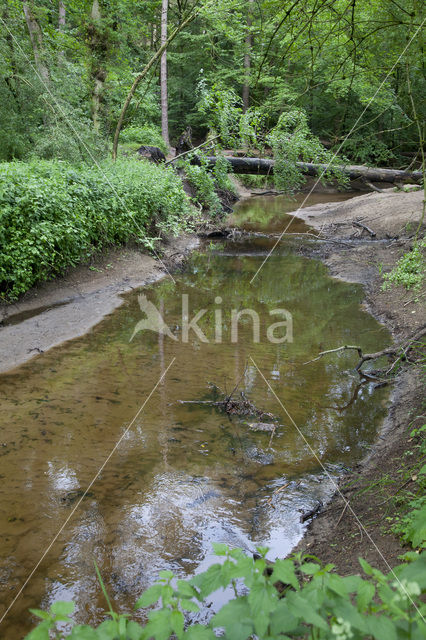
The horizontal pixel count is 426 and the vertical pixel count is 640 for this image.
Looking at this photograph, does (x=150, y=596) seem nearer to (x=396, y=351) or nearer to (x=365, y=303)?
(x=396, y=351)

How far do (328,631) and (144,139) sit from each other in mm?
19245

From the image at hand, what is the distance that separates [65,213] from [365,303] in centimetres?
590

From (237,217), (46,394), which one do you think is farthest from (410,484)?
(237,217)

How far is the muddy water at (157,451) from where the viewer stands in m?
2.99

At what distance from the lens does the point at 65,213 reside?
7695 millimetres

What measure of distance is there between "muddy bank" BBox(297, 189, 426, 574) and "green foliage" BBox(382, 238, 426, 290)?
0.57ft

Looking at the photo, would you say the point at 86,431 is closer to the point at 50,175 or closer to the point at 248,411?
the point at 248,411

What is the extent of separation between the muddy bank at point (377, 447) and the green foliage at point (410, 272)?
175 millimetres

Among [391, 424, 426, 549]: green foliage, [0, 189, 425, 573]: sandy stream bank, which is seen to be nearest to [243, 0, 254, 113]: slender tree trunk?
[391, 424, 426, 549]: green foliage

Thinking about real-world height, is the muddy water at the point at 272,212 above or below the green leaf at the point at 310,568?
below

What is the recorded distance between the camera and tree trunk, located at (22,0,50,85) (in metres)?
10.1

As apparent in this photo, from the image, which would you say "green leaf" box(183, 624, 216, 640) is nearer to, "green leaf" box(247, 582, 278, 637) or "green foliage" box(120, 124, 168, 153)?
"green leaf" box(247, 582, 278, 637)

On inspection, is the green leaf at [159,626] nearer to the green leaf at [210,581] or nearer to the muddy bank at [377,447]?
the green leaf at [210,581]

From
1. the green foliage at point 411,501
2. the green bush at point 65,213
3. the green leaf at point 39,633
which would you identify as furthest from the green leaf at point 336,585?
the green bush at point 65,213
